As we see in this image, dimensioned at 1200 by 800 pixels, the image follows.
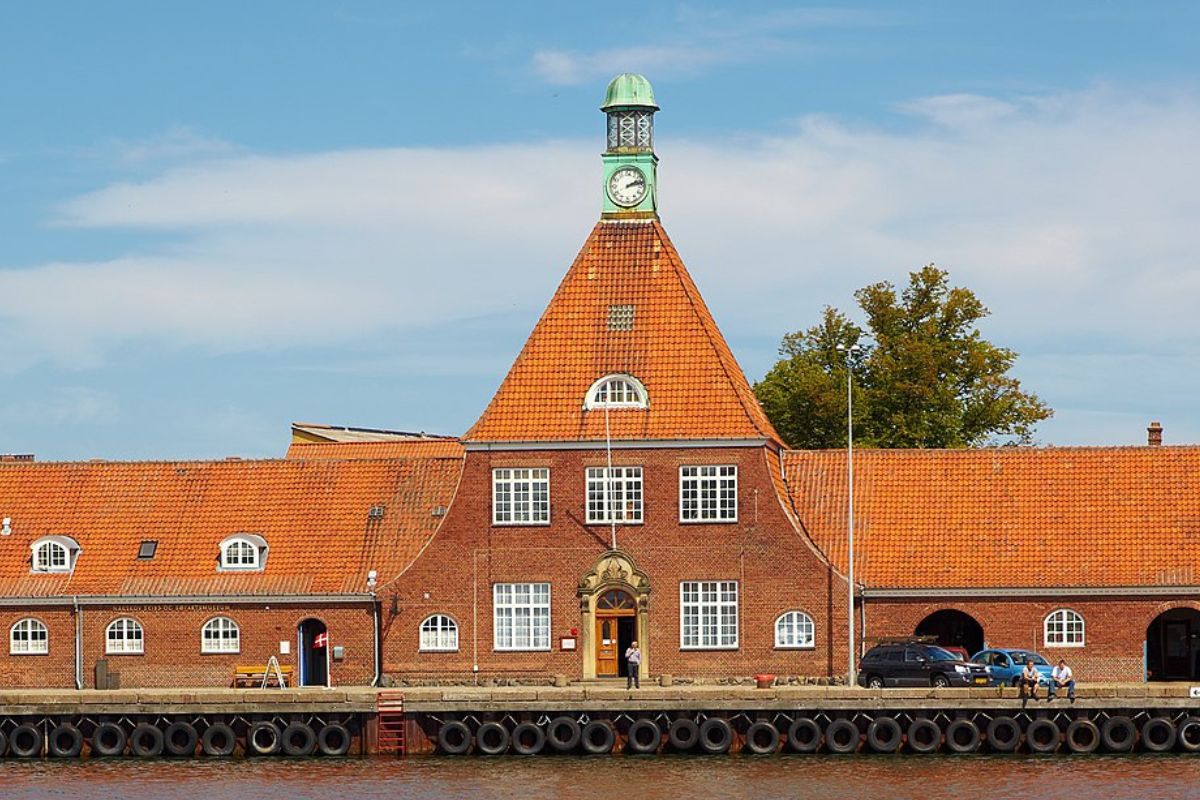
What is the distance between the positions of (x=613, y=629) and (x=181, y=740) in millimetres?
13566

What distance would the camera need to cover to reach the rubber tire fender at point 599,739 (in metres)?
72.1

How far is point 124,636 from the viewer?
81.0m

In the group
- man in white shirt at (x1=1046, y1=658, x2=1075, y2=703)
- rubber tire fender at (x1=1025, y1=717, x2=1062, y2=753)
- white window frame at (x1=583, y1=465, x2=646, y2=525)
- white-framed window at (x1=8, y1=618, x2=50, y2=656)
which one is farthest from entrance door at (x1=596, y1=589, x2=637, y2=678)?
white-framed window at (x1=8, y1=618, x2=50, y2=656)

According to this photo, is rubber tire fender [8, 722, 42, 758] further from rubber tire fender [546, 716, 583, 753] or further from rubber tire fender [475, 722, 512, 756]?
rubber tire fender [546, 716, 583, 753]

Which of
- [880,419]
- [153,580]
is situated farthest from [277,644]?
[880,419]

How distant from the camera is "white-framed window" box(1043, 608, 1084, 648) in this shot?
3056 inches

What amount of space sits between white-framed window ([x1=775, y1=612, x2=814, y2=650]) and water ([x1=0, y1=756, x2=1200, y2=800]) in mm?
7708

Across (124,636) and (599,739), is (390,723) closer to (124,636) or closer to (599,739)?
(599,739)

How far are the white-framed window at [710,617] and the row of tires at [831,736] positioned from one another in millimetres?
7135

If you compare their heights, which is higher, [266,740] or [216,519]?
[216,519]

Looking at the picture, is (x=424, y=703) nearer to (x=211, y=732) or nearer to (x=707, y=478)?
(x=211, y=732)

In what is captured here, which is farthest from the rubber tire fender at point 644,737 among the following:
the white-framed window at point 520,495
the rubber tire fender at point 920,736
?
the white-framed window at point 520,495


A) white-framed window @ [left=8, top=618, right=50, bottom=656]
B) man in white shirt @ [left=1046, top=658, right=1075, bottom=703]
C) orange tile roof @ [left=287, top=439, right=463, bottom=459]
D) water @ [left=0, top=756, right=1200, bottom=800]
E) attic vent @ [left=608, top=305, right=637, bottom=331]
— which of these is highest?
attic vent @ [left=608, top=305, right=637, bottom=331]

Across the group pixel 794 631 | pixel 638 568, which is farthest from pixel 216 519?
pixel 794 631
